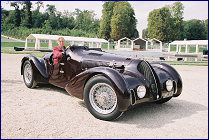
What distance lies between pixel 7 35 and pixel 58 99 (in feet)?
200

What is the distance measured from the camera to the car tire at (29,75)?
659cm

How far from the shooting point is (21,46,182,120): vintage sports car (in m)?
4.09

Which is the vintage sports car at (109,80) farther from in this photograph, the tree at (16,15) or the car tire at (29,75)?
the tree at (16,15)

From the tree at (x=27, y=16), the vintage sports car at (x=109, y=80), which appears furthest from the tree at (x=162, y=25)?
the vintage sports car at (x=109, y=80)

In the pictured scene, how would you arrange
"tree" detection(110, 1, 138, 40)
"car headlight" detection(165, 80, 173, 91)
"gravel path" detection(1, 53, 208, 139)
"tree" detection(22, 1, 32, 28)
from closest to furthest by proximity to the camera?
"gravel path" detection(1, 53, 208, 139)
"car headlight" detection(165, 80, 173, 91)
"tree" detection(110, 1, 138, 40)
"tree" detection(22, 1, 32, 28)

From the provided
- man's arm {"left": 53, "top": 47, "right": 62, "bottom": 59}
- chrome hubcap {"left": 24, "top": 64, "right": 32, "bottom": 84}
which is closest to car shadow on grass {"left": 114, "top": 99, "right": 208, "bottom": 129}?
man's arm {"left": 53, "top": 47, "right": 62, "bottom": 59}

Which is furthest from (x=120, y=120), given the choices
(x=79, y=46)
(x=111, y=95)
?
(x=79, y=46)

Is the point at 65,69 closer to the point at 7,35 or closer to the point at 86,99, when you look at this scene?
the point at 86,99

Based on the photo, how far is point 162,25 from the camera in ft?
198

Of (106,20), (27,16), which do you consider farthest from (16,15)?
(106,20)

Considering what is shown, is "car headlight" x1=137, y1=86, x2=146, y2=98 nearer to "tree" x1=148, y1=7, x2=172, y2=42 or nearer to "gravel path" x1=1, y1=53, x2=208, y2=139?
"gravel path" x1=1, y1=53, x2=208, y2=139

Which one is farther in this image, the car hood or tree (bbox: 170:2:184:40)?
tree (bbox: 170:2:184:40)

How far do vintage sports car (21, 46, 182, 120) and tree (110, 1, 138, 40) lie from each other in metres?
57.7

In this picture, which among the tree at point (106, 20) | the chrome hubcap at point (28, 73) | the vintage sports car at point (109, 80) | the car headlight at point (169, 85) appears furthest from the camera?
the tree at point (106, 20)
